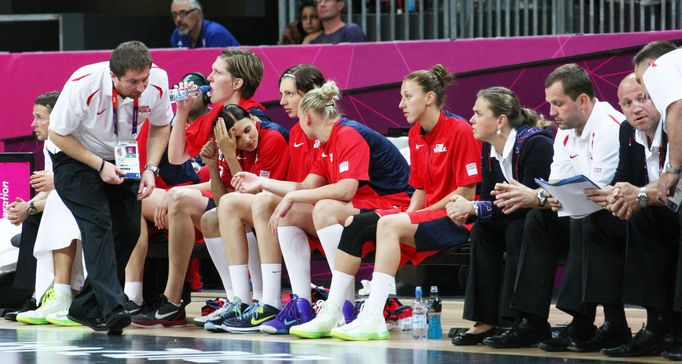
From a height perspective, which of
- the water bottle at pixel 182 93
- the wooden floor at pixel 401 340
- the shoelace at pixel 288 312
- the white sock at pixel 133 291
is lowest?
the wooden floor at pixel 401 340

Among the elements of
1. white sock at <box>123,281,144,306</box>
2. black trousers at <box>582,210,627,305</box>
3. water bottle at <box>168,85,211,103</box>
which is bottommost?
white sock at <box>123,281,144,306</box>

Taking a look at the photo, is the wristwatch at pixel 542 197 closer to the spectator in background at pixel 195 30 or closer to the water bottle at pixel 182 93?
the water bottle at pixel 182 93

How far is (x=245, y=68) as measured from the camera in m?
6.99

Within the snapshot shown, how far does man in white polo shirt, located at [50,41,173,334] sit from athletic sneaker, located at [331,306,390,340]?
1.02 meters

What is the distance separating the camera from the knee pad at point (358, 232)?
6098 millimetres

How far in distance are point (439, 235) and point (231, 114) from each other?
1.30 metres

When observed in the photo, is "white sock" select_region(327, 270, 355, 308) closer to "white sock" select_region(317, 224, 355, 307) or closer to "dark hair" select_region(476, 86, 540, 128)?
"white sock" select_region(317, 224, 355, 307)

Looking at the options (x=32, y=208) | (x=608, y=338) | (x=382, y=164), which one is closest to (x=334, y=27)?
(x=32, y=208)

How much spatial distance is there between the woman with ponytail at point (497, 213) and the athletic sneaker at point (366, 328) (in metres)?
0.36

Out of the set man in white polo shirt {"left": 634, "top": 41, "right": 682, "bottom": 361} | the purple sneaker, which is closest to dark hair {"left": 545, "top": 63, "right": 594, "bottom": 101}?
man in white polo shirt {"left": 634, "top": 41, "right": 682, "bottom": 361}

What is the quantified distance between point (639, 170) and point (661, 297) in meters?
0.52

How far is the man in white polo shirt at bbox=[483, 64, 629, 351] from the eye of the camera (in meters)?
5.51

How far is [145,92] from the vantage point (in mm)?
6598

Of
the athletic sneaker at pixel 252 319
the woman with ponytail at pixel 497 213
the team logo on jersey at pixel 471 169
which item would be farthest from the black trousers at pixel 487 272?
the athletic sneaker at pixel 252 319
